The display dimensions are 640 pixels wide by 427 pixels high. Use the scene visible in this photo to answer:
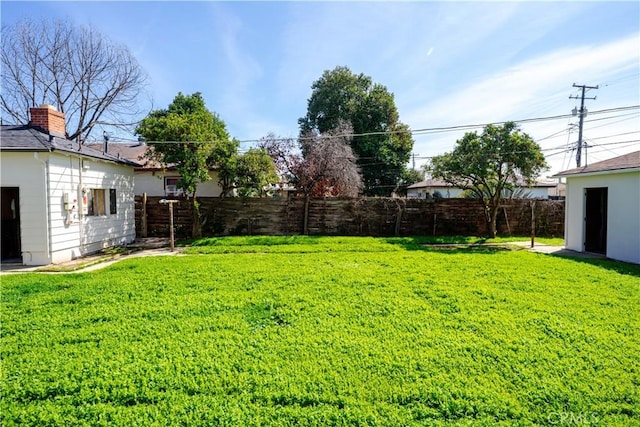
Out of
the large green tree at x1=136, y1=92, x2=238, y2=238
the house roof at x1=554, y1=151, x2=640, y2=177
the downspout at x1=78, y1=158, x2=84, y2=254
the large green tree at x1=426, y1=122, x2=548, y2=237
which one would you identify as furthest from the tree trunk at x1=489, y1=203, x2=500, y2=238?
the downspout at x1=78, y1=158, x2=84, y2=254

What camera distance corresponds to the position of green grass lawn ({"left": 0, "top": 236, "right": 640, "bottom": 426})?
8.85 feet

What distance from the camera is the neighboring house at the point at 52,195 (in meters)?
8.18

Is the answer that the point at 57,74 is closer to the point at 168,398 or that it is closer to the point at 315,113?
the point at 315,113

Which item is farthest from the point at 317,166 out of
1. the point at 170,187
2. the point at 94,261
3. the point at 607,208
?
the point at 607,208

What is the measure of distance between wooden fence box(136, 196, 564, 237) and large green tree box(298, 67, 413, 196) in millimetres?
10577

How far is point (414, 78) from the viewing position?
13961 mm

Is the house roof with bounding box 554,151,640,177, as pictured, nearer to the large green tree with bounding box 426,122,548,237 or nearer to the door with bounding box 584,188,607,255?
the door with bounding box 584,188,607,255

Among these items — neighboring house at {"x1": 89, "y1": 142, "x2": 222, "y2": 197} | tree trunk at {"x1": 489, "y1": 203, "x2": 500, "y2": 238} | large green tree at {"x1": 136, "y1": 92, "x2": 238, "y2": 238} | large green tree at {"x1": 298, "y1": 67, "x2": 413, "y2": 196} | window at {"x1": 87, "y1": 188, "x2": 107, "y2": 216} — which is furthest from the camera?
large green tree at {"x1": 298, "y1": 67, "x2": 413, "y2": 196}

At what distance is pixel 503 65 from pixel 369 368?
41.1 ft

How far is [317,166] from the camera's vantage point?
16.4 metres

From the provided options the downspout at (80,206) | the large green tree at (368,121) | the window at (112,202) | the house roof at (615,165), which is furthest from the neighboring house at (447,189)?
the downspout at (80,206)

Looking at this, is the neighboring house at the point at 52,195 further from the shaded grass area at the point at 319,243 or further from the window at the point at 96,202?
the shaded grass area at the point at 319,243

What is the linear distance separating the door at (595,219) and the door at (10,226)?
1731cm

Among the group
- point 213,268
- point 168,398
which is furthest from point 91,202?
point 168,398
